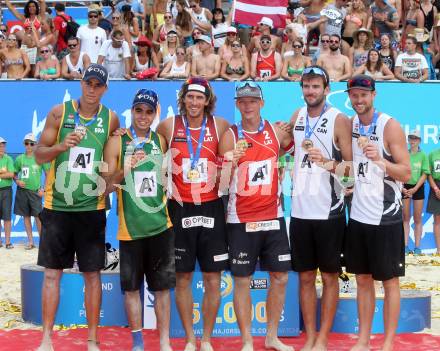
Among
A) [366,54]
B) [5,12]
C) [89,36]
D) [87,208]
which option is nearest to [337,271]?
[87,208]

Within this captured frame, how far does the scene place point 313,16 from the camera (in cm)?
1519

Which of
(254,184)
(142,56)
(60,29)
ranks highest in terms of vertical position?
(60,29)

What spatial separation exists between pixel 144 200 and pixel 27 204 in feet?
22.4

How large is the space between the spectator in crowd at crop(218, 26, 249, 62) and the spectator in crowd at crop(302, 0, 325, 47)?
68.7 inches

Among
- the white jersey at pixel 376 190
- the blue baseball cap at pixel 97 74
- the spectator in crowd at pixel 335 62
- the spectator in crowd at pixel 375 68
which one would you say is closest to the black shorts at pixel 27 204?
the spectator in crowd at pixel 335 62

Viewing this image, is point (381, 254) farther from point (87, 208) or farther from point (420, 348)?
point (87, 208)

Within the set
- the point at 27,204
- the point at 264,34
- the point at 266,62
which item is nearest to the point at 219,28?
the point at 264,34

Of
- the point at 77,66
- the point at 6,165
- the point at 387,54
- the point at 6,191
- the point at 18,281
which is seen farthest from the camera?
the point at 77,66

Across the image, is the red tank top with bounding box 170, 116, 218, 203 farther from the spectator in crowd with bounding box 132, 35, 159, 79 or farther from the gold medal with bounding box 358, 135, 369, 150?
the spectator in crowd with bounding box 132, 35, 159, 79

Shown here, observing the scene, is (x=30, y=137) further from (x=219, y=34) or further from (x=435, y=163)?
(x=435, y=163)

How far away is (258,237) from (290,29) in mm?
8308

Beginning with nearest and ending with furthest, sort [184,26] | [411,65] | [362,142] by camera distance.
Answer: [362,142] → [411,65] → [184,26]

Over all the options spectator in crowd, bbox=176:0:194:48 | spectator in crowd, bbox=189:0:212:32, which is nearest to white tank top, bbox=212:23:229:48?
spectator in crowd, bbox=189:0:212:32

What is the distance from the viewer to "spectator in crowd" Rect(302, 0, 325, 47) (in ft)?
49.2
